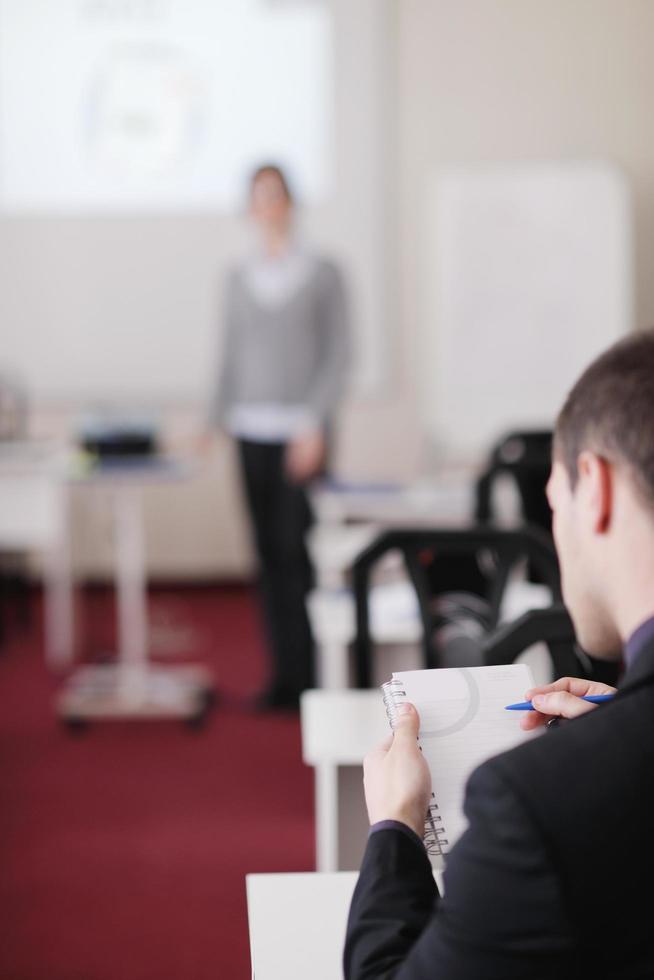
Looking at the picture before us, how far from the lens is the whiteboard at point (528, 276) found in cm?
561

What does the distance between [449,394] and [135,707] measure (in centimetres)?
246

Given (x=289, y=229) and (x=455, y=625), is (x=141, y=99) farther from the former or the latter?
(x=455, y=625)

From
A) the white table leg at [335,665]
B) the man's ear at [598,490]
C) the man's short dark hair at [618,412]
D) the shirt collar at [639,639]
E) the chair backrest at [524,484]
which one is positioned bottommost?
the white table leg at [335,665]

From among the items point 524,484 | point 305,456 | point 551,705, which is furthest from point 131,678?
point 551,705

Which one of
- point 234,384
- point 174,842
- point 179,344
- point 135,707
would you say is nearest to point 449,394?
point 179,344

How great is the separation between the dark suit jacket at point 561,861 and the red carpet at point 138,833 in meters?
0.48

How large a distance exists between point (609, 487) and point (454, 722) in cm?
26

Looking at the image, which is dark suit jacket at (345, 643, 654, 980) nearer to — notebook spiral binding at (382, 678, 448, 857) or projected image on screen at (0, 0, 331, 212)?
notebook spiral binding at (382, 678, 448, 857)

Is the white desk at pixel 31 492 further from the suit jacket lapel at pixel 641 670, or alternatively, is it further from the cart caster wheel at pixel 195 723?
the suit jacket lapel at pixel 641 670

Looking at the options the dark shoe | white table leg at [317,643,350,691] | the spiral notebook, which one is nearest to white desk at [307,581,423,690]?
white table leg at [317,643,350,691]

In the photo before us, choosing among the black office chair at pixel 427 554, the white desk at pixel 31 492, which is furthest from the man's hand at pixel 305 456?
the black office chair at pixel 427 554

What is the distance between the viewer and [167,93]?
5895 mm

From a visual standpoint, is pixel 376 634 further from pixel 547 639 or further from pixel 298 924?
pixel 298 924

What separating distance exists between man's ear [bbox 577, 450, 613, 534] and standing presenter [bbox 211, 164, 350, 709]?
2938 millimetres
